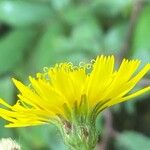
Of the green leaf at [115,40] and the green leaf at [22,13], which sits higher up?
the green leaf at [22,13]

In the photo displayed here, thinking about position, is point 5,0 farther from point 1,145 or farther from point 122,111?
point 1,145

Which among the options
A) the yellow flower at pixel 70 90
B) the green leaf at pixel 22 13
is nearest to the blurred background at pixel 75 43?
the green leaf at pixel 22 13

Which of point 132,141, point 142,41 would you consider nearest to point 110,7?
point 142,41

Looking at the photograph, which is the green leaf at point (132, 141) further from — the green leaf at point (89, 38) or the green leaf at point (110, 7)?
the green leaf at point (110, 7)

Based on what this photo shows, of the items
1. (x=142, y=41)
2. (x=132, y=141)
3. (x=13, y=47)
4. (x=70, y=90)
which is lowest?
(x=70, y=90)

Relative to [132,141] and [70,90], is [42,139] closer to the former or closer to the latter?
[132,141]

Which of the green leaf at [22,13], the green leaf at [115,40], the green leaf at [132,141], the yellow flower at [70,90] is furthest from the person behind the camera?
the green leaf at [22,13]
